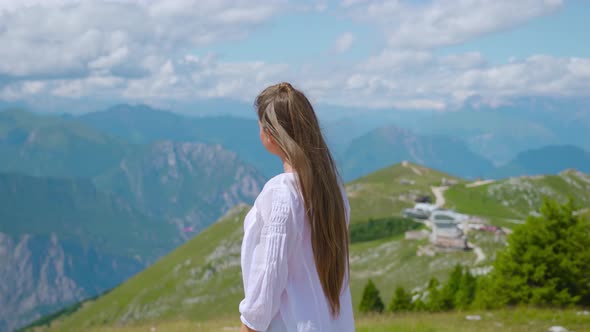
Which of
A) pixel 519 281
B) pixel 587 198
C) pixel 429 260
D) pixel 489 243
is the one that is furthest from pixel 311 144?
pixel 587 198

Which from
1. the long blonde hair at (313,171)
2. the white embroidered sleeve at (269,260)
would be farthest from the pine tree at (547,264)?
the white embroidered sleeve at (269,260)

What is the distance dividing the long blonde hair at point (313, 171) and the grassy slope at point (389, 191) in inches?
4376

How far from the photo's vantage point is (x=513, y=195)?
10956 centimetres

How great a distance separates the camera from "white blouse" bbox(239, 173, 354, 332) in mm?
4293

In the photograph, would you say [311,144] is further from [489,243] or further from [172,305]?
[172,305]

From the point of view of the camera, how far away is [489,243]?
72.3 m

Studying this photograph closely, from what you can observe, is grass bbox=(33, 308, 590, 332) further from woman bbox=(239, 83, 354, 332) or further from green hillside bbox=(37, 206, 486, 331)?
green hillside bbox=(37, 206, 486, 331)

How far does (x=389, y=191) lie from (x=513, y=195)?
110 ft

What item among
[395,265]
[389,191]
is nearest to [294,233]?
[395,265]

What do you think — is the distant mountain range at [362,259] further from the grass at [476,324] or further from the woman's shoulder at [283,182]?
the woman's shoulder at [283,182]

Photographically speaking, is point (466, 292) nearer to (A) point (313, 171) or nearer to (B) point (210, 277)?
(A) point (313, 171)

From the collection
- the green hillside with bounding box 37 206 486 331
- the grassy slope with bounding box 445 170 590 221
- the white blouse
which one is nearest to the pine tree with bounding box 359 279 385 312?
the green hillside with bounding box 37 206 486 331

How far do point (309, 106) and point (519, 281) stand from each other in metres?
20.3

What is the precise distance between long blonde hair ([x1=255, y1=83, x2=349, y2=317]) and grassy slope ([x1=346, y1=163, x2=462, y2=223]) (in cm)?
11114
